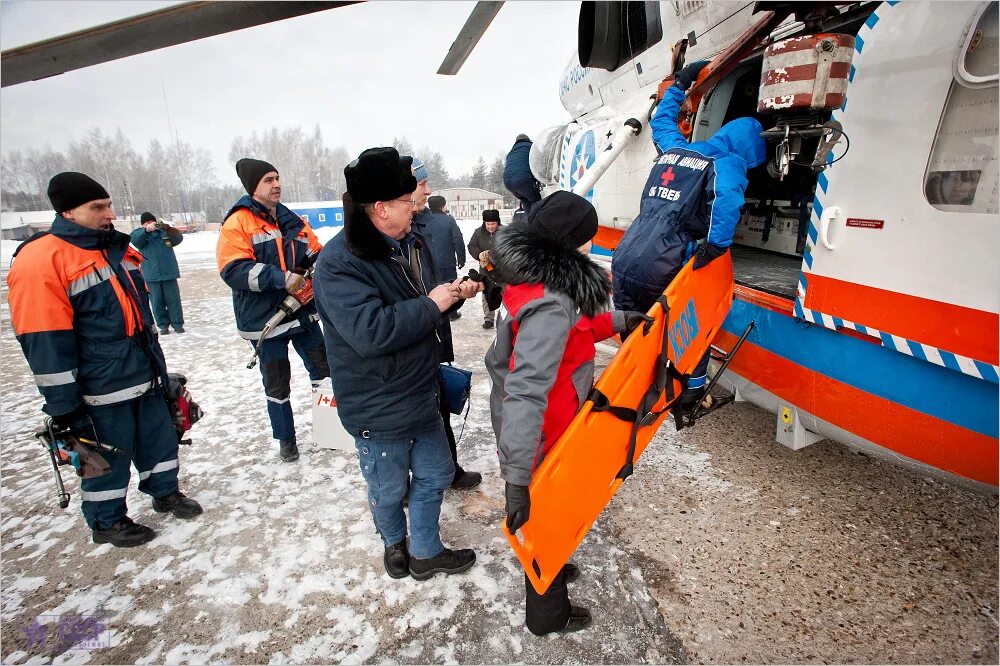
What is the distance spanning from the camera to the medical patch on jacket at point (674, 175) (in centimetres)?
249

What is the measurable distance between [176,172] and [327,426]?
2227 inches

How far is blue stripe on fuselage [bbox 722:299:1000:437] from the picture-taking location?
176cm

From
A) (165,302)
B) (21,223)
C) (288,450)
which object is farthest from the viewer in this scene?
(21,223)

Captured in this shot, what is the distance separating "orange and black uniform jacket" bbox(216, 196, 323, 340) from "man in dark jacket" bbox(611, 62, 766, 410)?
2264mm

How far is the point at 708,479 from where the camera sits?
3016mm

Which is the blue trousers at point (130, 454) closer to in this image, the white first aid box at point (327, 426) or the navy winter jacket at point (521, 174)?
the white first aid box at point (327, 426)

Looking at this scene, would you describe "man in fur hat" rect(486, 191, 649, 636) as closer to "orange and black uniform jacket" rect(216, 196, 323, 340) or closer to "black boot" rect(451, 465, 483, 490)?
"black boot" rect(451, 465, 483, 490)

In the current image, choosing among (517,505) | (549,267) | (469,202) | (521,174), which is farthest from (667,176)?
(469,202)

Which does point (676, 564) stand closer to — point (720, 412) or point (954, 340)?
point (954, 340)

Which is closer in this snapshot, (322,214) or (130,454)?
(130,454)

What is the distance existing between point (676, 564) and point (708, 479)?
0.84 m

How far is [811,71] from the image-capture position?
195 centimetres

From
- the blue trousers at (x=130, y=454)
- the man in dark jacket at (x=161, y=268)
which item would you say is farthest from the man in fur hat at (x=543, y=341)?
the man in dark jacket at (x=161, y=268)

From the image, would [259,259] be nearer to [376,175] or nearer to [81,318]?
[81,318]
